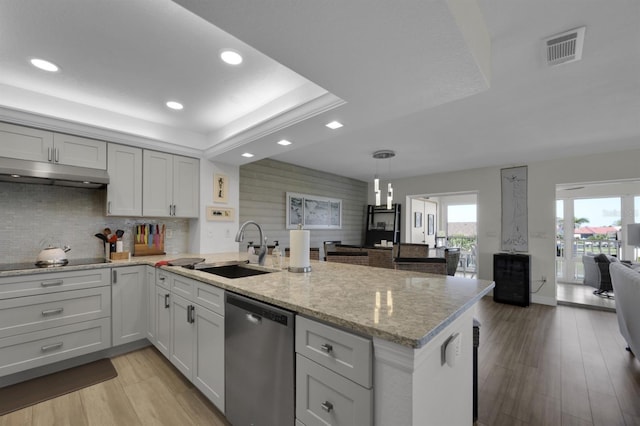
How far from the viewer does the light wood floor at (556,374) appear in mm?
1956

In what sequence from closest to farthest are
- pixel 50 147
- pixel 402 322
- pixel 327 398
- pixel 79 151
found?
pixel 402 322
pixel 327 398
pixel 50 147
pixel 79 151

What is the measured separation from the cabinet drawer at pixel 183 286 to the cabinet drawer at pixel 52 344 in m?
1.01

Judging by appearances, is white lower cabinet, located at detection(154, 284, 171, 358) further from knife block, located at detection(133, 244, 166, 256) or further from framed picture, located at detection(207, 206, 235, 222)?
framed picture, located at detection(207, 206, 235, 222)

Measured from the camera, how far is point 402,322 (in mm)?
1028

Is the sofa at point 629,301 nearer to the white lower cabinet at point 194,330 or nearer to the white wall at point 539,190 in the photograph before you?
the white wall at point 539,190

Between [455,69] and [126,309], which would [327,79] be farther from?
[126,309]

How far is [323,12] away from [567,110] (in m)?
3.13

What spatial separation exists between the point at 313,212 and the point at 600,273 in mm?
5513

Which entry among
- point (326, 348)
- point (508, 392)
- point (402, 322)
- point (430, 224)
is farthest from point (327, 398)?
point (430, 224)

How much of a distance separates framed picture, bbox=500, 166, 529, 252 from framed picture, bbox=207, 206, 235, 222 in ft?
16.7

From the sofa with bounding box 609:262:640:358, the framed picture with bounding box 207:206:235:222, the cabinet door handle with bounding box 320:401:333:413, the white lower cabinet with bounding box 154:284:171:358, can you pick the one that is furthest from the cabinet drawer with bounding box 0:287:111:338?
the sofa with bounding box 609:262:640:358

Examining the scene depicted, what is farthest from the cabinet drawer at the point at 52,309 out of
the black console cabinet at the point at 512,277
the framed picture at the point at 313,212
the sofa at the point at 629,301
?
the black console cabinet at the point at 512,277

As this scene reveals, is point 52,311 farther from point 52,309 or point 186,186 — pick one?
point 186,186

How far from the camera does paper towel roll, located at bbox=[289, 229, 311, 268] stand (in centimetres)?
210
